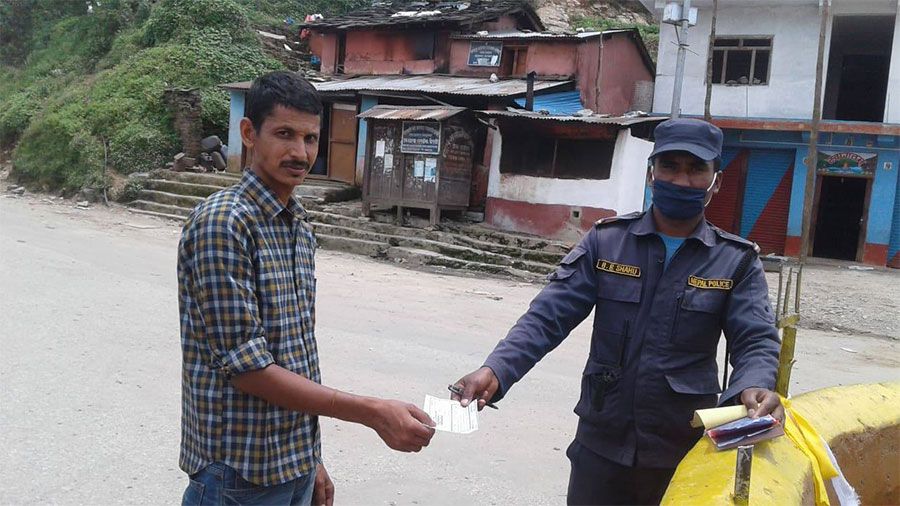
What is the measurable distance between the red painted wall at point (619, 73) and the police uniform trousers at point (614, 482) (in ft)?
54.5

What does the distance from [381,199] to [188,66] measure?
10.6 meters

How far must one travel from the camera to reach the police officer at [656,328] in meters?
2.29

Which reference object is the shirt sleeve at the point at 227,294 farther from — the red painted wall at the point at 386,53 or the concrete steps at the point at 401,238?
the red painted wall at the point at 386,53

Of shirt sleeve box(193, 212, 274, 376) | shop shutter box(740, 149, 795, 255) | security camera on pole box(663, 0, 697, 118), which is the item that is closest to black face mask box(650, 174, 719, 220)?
shirt sleeve box(193, 212, 274, 376)

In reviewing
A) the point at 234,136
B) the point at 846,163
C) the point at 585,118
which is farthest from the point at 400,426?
the point at 234,136

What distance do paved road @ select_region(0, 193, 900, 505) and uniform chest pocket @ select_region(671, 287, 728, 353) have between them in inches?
84.5

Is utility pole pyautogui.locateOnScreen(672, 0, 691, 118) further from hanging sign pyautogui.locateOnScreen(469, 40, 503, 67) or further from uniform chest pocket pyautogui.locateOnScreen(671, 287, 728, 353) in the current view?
uniform chest pocket pyautogui.locateOnScreen(671, 287, 728, 353)

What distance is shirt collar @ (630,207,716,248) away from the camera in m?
2.36

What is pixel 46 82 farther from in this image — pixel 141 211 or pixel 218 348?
pixel 218 348

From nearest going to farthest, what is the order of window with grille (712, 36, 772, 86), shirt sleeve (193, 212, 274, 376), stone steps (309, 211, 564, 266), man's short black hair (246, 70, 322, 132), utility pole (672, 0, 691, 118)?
shirt sleeve (193, 212, 274, 376)
man's short black hair (246, 70, 322, 132)
stone steps (309, 211, 564, 266)
utility pole (672, 0, 691, 118)
window with grille (712, 36, 772, 86)

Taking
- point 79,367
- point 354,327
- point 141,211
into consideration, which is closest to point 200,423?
point 79,367

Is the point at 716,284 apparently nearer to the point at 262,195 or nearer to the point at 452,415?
the point at 452,415

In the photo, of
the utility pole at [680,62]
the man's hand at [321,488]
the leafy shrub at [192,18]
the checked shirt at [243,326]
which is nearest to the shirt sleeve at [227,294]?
the checked shirt at [243,326]

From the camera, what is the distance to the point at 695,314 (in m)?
2.29
